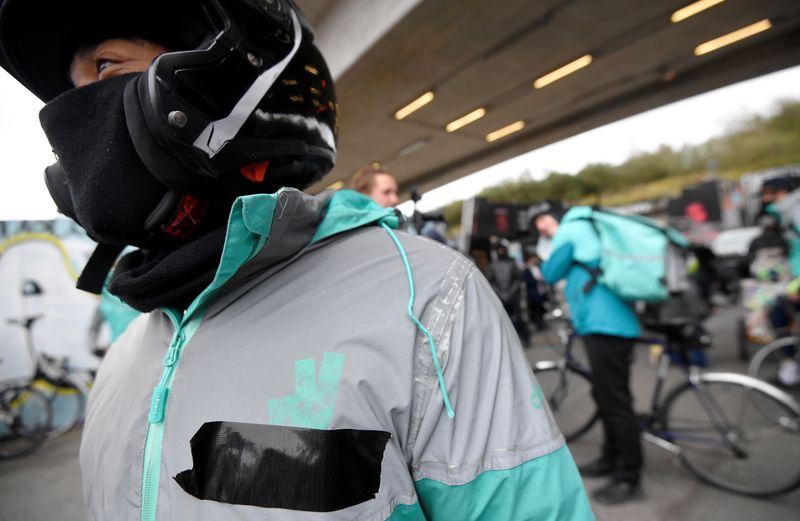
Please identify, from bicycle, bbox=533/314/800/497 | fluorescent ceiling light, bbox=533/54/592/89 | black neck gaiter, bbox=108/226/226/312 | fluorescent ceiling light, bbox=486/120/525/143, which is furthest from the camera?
fluorescent ceiling light, bbox=486/120/525/143

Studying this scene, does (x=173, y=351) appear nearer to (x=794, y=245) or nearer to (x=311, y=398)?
(x=311, y=398)

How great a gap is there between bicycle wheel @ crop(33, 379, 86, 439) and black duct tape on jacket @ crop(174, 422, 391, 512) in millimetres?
6301

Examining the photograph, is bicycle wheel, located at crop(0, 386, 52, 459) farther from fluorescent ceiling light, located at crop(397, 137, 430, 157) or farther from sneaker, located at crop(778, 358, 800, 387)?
fluorescent ceiling light, located at crop(397, 137, 430, 157)

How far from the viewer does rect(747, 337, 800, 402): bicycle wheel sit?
3.94 m

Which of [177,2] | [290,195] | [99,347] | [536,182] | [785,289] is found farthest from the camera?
[536,182]

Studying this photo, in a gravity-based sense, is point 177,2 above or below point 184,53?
above

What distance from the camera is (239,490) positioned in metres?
0.59

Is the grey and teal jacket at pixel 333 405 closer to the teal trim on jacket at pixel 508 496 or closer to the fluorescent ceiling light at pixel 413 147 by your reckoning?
the teal trim on jacket at pixel 508 496

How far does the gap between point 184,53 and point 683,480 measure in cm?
371

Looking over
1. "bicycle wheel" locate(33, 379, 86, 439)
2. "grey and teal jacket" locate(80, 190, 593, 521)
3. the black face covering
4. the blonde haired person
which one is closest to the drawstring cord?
"grey and teal jacket" locate(80, 190, 593, 521)

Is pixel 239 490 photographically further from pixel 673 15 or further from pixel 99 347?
pixel 673 15

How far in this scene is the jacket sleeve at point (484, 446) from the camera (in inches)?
24.2

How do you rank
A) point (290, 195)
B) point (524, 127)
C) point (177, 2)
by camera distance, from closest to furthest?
point (290, 195) → point (177, 2) → point (524, 127)

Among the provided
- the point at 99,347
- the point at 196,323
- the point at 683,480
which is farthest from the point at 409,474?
the point at 99,347
